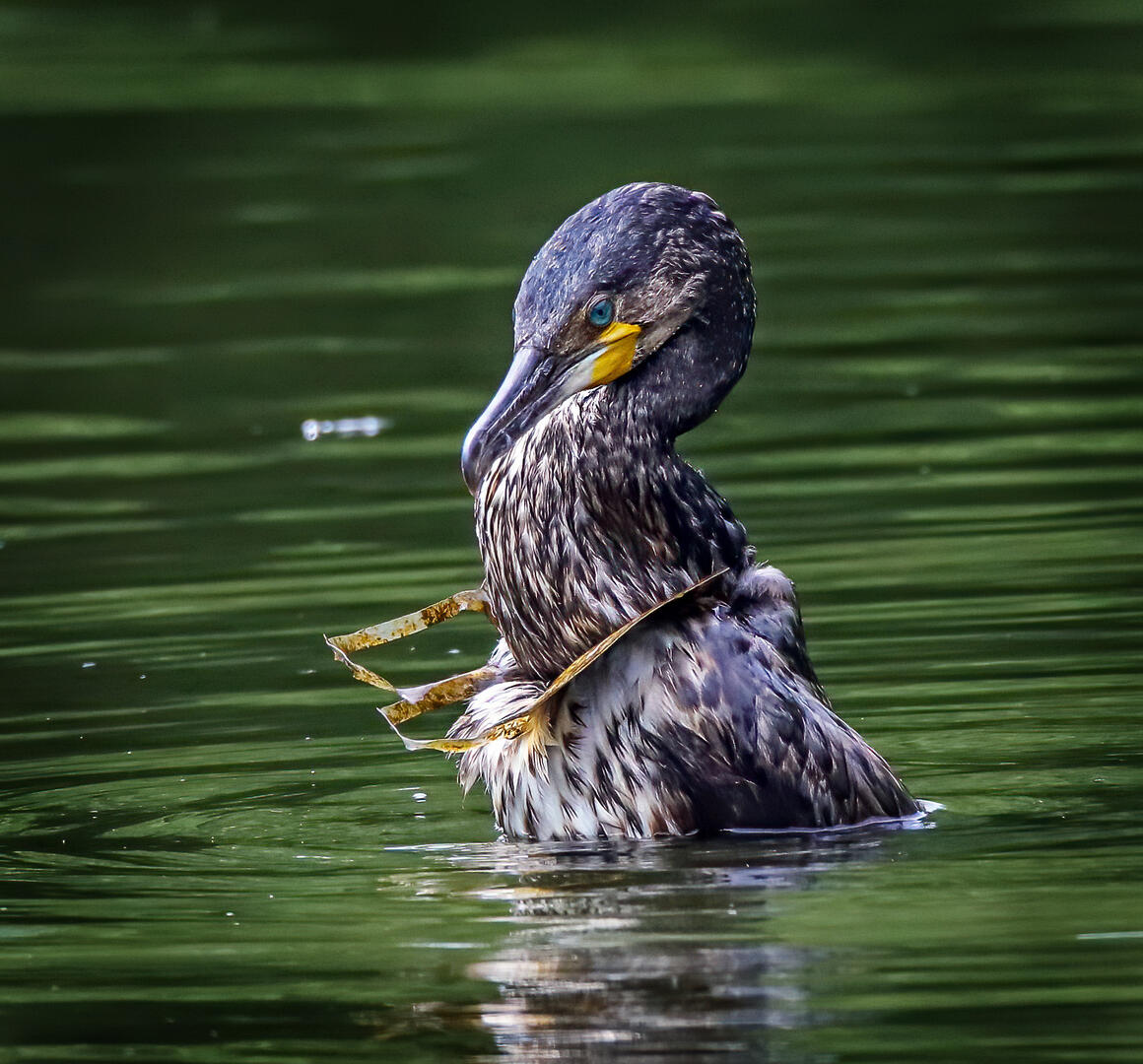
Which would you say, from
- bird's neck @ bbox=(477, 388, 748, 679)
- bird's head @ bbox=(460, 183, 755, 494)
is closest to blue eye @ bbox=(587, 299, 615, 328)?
bird's head @ bbox=(460, 183, 755, 494)

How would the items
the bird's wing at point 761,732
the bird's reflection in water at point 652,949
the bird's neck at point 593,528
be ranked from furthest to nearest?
the bird's neck at point 593,528
the bird's wing at point 761,732
the bird's reflection in water at point 652,949

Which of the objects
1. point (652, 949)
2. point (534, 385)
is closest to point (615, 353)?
point (534, 385)

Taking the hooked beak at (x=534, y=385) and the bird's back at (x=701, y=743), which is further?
the bird's back at (x=701, y=743)

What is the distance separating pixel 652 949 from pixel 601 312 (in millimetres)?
1596

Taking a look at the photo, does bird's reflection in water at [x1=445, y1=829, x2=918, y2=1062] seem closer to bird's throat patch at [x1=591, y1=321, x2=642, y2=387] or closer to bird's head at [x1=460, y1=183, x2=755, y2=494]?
bird's head at [x1=460, y1=183, x2=755, y2=494]

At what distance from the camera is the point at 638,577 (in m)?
6.05

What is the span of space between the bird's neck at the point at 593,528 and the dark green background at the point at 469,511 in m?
0.51

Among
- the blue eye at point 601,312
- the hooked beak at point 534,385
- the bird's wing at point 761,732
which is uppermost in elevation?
the blue eye at point 601,312

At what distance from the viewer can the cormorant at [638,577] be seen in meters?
5.96

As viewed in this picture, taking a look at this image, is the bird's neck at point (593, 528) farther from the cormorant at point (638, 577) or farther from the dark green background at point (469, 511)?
the dark green background at point (469, 511)

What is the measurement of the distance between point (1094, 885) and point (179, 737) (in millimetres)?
2946

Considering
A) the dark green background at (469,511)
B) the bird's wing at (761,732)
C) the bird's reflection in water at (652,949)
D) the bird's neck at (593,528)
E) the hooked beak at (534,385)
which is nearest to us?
the bird's reflection in water at (652,949)

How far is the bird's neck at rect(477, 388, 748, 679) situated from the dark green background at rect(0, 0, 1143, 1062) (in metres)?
0.51

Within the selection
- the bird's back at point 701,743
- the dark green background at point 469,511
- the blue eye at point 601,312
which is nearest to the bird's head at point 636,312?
the blue eye at point 601,312
